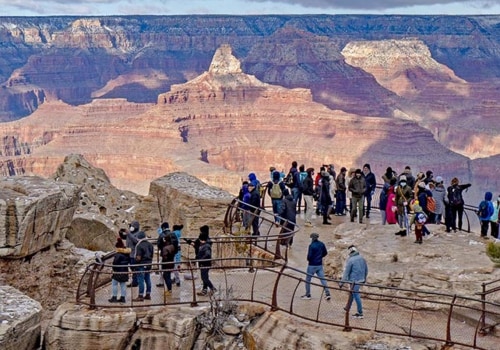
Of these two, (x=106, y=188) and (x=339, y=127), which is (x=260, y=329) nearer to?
(x=106, y=188)

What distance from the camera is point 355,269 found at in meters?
12.6

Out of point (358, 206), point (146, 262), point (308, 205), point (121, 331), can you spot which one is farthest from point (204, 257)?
point (358, 206)

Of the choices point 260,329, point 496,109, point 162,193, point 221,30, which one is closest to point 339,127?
point 496,109

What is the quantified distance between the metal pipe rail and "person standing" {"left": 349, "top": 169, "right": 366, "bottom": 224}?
5293 mm

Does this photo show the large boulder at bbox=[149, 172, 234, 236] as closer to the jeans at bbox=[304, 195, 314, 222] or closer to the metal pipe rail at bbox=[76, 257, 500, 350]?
the jeans at bbox=[304, 195, 314, 222]

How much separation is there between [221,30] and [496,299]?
15341cm

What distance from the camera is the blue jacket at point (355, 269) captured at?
12547 millimetres

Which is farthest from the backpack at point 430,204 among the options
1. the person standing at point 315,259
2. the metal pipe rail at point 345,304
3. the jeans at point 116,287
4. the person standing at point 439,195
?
the jeans at point 116,287

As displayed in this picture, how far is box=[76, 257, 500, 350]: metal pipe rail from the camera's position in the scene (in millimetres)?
11969

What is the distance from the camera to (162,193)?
1922cm

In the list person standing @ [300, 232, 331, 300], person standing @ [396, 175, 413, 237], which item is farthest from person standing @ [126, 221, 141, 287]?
person standing @ [396, 175, 413, 237]

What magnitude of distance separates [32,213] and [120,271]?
198cm

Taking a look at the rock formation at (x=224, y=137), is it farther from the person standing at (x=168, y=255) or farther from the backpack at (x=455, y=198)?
the person standing at (x=168, y=255)

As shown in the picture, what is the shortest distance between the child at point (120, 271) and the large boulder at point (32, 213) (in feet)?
5.70
